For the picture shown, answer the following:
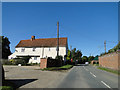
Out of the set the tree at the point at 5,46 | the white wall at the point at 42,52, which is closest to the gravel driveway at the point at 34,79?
the white wall at the point at 42,52

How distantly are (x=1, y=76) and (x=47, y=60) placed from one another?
15.8 m

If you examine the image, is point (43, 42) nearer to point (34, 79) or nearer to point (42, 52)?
point (42, 52)

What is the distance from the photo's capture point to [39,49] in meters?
44.6

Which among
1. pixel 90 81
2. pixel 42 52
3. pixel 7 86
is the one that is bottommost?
pixel 90 81

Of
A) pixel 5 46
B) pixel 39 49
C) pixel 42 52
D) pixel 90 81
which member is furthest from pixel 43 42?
pixel 90 81

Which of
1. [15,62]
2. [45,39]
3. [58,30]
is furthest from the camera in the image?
[45,39]

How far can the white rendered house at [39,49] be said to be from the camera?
43.3 meters

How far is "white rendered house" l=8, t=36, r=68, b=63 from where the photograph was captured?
43344 mm

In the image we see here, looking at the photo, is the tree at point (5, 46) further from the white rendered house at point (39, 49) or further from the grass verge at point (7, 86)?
the grass verge at point (7, 86)

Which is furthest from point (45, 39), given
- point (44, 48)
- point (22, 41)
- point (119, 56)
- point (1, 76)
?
point (1, 76)

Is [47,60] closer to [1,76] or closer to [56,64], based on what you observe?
[56,64]

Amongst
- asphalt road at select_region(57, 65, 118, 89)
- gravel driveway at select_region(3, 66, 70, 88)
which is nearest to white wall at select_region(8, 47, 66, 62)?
gravel driveway at select_region(3, 66, 70, 88)

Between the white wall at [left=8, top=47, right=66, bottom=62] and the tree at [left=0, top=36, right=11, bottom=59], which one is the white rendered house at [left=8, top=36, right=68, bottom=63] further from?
the tree at [left=0, top=36, right=11, bottom=59]

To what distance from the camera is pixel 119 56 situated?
1906 centimetres
